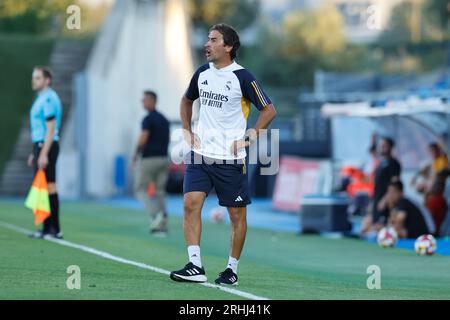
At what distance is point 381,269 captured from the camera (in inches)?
591

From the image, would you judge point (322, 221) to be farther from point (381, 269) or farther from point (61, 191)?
point (61, 191)

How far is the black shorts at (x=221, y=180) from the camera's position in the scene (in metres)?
11.6

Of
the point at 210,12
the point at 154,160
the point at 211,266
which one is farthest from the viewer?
the point at 210,12

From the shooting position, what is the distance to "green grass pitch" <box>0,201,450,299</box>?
10.8 m

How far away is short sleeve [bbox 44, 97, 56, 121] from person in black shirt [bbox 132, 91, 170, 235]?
3.70m

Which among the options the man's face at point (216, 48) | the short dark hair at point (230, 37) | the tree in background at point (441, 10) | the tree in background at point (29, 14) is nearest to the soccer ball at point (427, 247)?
the short dark hair at point (230, 37)

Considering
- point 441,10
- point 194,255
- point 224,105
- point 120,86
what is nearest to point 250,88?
point 224,105

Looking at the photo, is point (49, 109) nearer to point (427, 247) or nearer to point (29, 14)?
point (427, 247)

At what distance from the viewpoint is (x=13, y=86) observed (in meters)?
40.3

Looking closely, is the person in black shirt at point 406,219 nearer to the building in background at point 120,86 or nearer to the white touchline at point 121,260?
the white touchline at point 121,260

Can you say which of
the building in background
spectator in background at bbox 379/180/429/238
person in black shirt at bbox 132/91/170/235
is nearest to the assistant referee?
person in black shirt at bbox 132/91/170/235

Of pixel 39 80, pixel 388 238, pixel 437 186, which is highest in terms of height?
pixel 39 80

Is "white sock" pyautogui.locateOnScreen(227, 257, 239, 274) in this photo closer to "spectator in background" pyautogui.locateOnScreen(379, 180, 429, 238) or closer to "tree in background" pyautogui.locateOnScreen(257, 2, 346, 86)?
"spectator in background" pyautogui.locateOnScreen(379, 180, 429, 238)

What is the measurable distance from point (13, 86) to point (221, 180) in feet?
97.0
